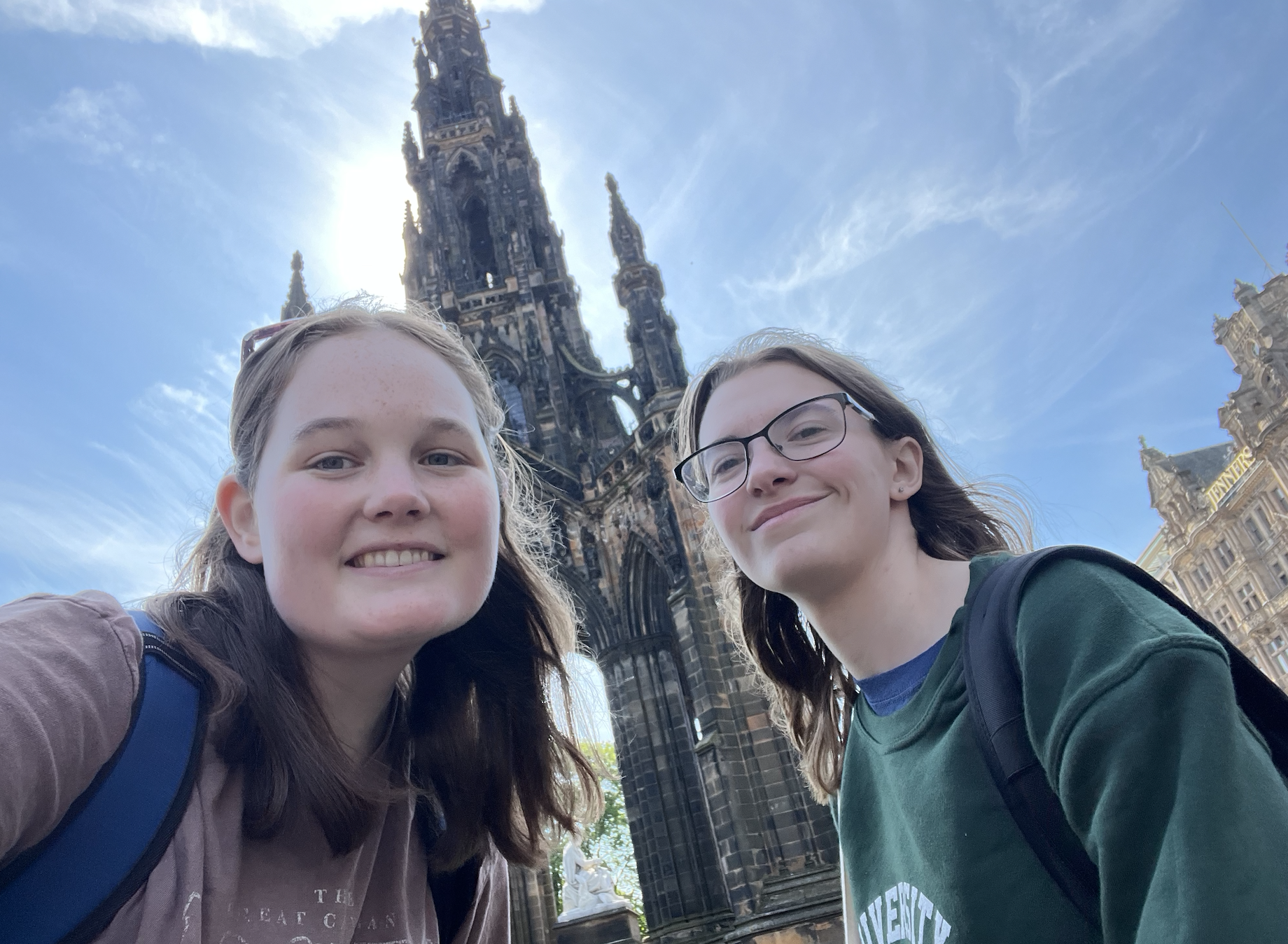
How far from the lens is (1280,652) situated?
3597 cm

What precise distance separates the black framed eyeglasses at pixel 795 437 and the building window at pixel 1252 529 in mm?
42619

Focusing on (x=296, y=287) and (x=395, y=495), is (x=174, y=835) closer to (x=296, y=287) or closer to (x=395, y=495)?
(x=395, y=495)

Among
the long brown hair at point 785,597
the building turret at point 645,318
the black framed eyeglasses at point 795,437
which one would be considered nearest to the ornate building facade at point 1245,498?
the building turret at point 645,318

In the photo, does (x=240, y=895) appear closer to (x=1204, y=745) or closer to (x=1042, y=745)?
(x=1042, y=745)

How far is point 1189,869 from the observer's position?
2.76 feet

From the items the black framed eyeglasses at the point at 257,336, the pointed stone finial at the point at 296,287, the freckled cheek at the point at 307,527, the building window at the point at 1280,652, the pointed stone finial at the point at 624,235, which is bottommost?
→ the freckled cheek at the point at 307,527

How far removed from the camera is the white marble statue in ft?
41.5

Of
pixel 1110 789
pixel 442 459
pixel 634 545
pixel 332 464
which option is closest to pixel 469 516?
pixel 442 459

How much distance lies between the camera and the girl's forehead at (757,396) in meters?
1.81

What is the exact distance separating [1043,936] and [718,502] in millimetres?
958

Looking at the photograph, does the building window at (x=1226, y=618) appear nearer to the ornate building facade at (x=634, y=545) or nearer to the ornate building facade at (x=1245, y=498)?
the ornate building facade at (x=1245, y=498)

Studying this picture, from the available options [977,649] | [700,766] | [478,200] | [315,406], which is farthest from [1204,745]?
[478,200]

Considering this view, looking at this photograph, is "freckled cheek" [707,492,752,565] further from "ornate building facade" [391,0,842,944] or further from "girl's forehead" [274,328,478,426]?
"ornate building facade" [391,0,842,944]

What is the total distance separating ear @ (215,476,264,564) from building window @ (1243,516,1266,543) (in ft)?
143
